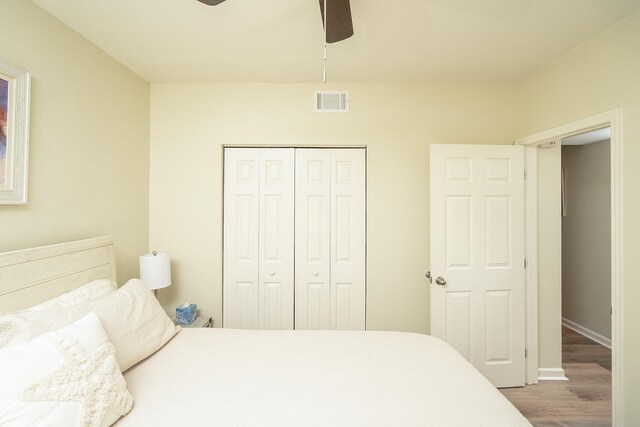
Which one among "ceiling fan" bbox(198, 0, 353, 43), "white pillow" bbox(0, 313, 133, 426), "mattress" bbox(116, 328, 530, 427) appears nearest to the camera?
"white pillow" bbox(0, 313, 133, 426)

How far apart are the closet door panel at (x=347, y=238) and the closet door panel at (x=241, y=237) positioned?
71 centimetres

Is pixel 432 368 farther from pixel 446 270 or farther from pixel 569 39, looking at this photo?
pixel 569 39

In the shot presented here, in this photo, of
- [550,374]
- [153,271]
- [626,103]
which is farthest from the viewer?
[550,374]

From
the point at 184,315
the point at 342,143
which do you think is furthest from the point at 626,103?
the point at 184,315

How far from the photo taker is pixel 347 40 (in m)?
1.87

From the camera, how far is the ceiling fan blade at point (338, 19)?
1312 mm

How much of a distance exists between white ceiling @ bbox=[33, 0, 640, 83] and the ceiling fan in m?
0.23

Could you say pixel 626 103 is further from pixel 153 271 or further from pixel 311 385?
pixel 153 271

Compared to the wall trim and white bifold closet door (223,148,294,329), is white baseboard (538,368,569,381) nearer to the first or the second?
the wall trim

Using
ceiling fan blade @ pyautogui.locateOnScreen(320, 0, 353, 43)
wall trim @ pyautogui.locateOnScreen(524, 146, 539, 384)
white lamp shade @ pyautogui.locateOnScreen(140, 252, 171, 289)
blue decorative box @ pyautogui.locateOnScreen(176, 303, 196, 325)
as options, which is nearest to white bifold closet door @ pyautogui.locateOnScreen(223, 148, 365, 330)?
blue decorative box @ pyautogui.locateOnScreen(176, 303, 196, 325)

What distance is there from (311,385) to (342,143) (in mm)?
1911

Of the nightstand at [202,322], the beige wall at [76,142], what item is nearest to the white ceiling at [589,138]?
the nightstand at [202,322]

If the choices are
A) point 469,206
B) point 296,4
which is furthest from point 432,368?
point 296,4

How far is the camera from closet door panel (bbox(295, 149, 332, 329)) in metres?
2.55
